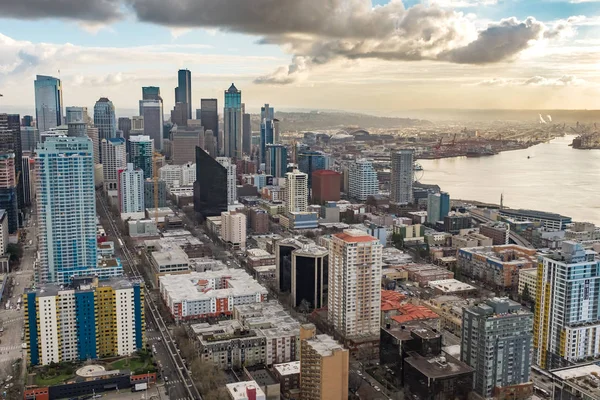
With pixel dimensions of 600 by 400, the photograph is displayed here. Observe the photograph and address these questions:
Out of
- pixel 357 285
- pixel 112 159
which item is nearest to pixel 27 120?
Result: pixel 112 159

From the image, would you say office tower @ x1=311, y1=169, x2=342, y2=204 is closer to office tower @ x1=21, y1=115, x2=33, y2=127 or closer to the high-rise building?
the high-rise building

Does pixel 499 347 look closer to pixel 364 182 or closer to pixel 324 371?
pixel 324 371

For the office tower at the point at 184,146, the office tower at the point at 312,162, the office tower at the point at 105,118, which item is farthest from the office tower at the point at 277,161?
the office tower at the point at 105,118

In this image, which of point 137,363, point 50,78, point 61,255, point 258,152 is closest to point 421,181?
point 258,152

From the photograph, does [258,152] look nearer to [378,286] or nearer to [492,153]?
[492,153]

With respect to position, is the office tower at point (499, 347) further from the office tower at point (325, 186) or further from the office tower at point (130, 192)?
the office tower at point (325, 186)
